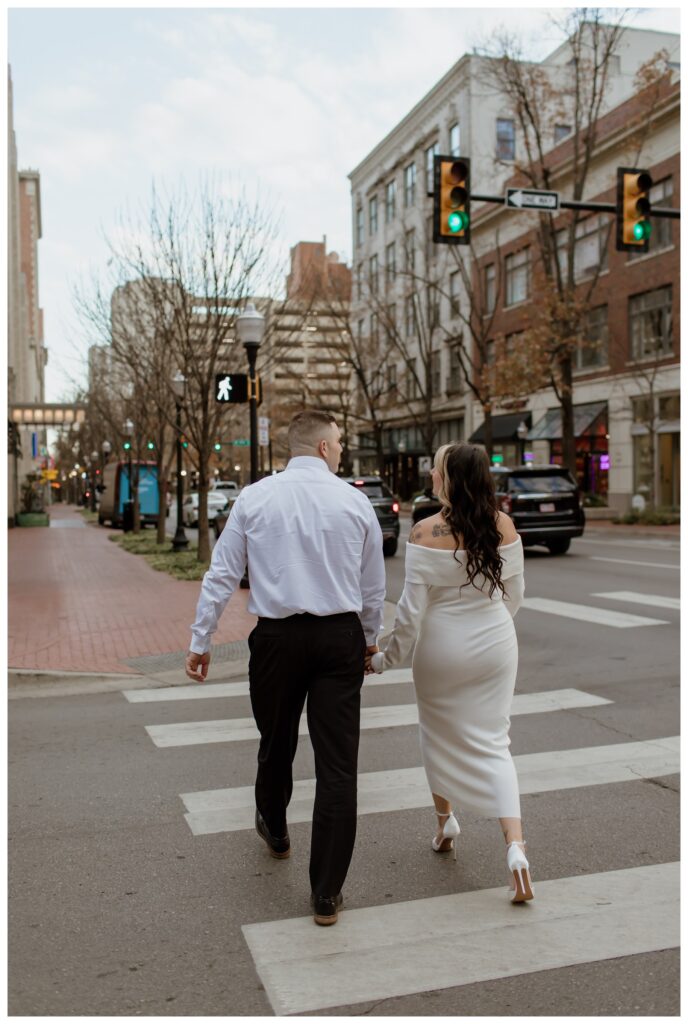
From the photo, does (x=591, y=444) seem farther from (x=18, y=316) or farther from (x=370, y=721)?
(x=18, y=316)

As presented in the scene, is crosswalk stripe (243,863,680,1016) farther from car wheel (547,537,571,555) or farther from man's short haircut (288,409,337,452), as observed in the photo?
car wheel (547,537,571,555)

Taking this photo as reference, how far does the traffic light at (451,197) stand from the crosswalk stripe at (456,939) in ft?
36.4

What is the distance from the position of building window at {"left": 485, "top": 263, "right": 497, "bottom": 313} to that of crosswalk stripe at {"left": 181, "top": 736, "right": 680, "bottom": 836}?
43.0 metres

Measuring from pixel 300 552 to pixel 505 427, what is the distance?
4316 cm

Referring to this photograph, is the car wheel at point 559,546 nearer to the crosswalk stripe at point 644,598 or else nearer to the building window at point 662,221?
the crosswalk stripe at point 644,598

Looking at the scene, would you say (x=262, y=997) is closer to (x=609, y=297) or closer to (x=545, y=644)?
(x=545, y=644)

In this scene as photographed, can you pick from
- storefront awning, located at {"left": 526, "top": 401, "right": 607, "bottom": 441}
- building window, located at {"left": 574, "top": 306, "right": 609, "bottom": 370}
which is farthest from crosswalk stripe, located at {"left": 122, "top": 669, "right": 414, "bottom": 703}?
storefront awning, located at {"left": 526, "top": 401, "right": 607, "bottom": 441}

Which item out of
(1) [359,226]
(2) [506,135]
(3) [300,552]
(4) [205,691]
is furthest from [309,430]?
(1) [359,226]

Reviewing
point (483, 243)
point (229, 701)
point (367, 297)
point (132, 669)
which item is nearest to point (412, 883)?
point (229, 701)

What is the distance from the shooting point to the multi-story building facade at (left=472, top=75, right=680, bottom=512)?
1315 inches

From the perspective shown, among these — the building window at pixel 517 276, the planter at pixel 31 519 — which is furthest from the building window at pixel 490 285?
the planter at pixel 31 519

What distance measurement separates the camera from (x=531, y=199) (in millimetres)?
14789

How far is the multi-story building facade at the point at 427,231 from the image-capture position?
4903cm

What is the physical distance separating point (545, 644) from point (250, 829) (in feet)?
19.2
